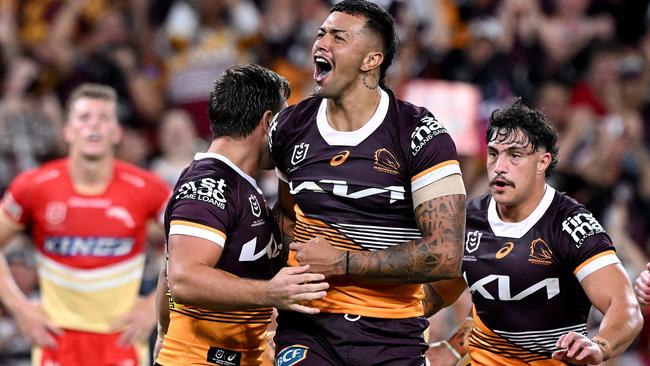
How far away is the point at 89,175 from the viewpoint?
8602mm

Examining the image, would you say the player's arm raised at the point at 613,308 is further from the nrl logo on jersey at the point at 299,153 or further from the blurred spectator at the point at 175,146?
the blurred spectator at the point at 175,146

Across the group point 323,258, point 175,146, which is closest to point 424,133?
point 323,258

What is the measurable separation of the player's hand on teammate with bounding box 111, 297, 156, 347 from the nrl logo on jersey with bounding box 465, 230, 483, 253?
8.43 ft

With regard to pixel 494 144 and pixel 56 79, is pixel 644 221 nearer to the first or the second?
pixel 494 144

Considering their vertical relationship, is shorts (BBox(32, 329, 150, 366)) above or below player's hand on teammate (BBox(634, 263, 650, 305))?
below

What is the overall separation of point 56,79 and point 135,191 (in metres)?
4.54

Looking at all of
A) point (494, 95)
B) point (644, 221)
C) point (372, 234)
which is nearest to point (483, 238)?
point (372, 234)

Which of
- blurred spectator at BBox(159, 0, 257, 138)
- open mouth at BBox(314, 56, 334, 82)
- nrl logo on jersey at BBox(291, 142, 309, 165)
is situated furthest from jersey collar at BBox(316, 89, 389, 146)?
blurred spectator at BBox(159, 0, 257, 138)

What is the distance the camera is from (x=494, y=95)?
12.1 meters

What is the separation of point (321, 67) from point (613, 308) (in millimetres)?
1780

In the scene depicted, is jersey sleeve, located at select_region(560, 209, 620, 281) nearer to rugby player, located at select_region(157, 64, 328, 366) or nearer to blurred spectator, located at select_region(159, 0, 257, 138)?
rugby player, located at select_region(157, 64, 328, 366)

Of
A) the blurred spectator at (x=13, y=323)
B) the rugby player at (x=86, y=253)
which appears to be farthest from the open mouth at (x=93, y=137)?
the blurred spectator at (x=13, y=323)

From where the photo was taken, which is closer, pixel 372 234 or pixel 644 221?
pixel 372 234

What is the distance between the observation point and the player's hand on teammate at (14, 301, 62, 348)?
26.5 ft
